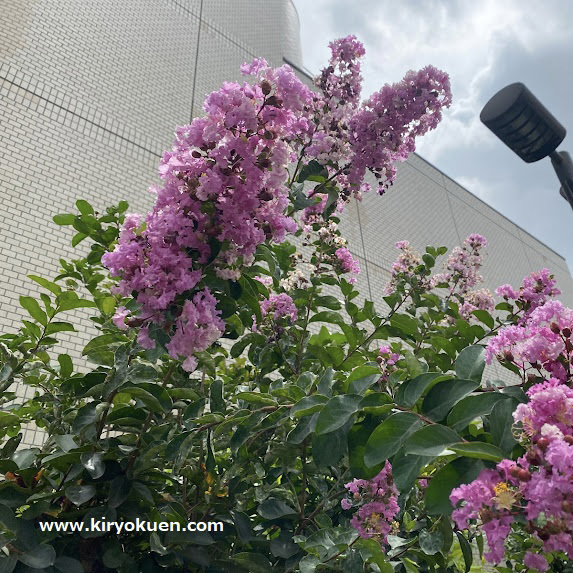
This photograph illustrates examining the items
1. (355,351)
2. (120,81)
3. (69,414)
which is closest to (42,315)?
→ (69,414)

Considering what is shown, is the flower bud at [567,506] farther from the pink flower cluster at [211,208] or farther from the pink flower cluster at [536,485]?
the pink flower cluster at [211,208]

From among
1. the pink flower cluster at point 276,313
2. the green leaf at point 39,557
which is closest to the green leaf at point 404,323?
the pink flower cluster at point 276,313

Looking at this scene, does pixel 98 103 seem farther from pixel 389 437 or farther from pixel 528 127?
pixel 389 437

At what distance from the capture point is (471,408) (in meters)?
0.62

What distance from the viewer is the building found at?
9.12 feet

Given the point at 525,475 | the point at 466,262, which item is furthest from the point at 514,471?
the point at 466,262

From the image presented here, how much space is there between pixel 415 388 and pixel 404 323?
0.91 m

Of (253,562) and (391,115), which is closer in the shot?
(253,562)

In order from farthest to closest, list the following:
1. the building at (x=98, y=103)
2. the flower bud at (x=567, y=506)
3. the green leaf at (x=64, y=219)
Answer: the building at (x=98, y=103) < the green leaf at (x=64, y=219) < the flower bud at (x=567, y=506)

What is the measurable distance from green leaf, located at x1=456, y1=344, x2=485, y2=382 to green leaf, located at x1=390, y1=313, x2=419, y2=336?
0.79 meters

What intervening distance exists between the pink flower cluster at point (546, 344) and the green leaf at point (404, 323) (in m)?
0.80

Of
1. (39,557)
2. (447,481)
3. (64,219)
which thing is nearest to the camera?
(447,481)

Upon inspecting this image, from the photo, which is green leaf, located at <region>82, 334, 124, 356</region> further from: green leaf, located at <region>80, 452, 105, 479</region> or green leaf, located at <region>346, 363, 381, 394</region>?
green leaf, located at <region>346, 363, 381, 394</region>

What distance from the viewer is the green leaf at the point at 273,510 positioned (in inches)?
40.5
